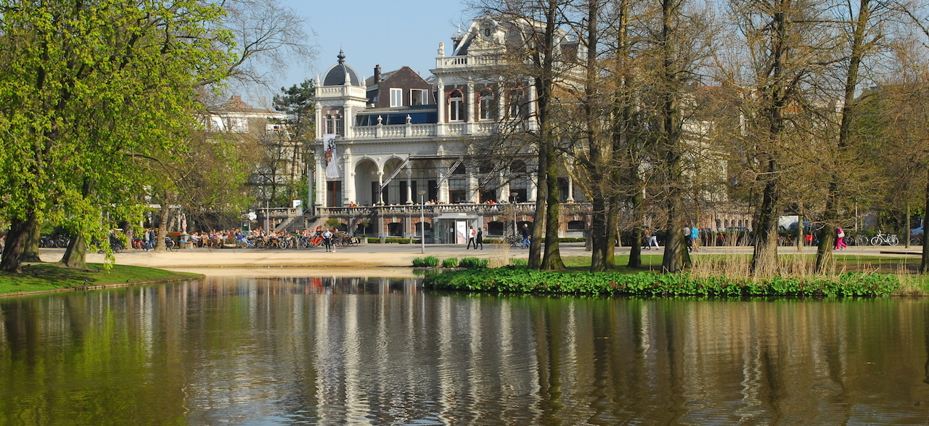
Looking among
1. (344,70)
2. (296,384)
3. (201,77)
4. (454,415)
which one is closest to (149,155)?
(201,77)

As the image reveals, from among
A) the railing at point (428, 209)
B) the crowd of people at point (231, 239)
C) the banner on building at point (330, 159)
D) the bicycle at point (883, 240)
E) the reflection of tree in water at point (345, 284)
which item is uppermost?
the banner on building at point (330, 159)

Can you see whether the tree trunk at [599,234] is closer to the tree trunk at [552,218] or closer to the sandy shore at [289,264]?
the tree trunk at [552,218]

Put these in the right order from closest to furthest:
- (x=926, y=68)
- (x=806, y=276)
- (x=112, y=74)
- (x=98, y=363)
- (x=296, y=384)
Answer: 1. (x=296, y=384)
2. (x=98, y=363)
3. (x=806, y=276)
4. (x=112, y=74)
5. (x=926, y=68)

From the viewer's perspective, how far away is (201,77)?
27250 mm

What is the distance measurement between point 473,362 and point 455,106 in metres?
63.0

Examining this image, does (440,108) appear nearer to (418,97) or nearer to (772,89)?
(418,97)

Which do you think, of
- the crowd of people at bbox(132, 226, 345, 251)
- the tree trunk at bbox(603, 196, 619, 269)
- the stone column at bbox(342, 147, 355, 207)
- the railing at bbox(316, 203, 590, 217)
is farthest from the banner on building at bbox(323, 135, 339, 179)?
the tree trunk at bbox(603, 196, 619, 269)

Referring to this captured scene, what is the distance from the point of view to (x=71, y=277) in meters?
28.4

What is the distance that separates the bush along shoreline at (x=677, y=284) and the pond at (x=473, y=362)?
3.50 ft

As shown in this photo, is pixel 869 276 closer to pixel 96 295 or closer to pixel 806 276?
pixel 806 276

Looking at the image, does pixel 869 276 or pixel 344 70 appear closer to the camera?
pixel 869 276

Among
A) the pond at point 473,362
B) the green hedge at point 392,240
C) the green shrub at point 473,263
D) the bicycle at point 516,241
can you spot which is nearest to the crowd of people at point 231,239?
the green hedge at point 392,240

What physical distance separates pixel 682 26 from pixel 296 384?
16.2 m

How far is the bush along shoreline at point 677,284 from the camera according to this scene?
22.4 metres
